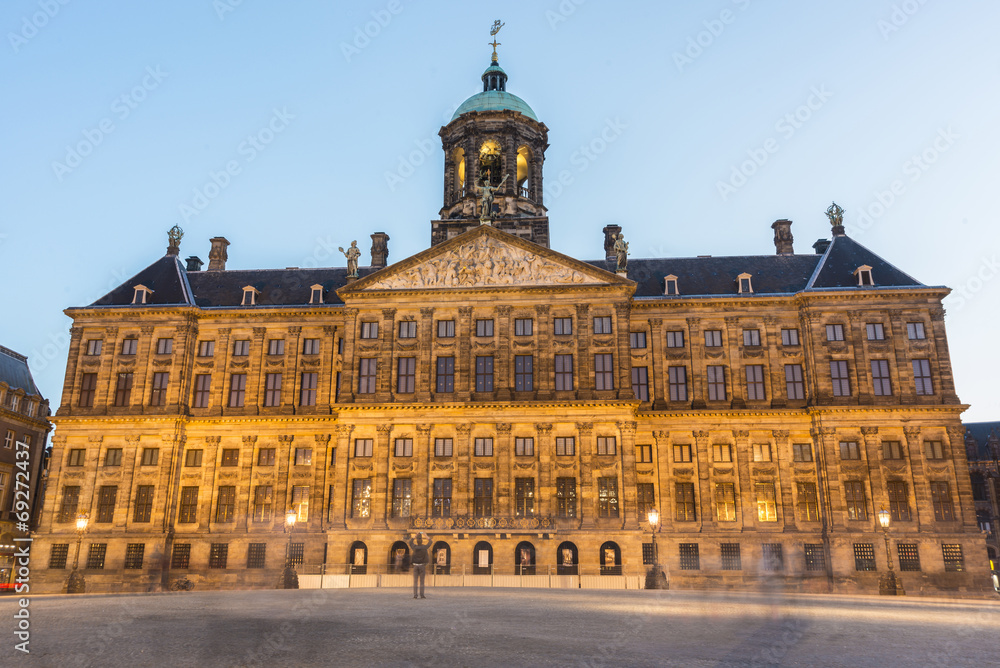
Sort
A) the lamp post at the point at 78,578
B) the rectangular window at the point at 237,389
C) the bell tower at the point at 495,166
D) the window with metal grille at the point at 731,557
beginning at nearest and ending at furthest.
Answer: the lamp post at the point at 78,578 < the window with metal grille at the point at 731,557 < the rectangular window at the point at 237,389 < the bell tower at the point at 495,166

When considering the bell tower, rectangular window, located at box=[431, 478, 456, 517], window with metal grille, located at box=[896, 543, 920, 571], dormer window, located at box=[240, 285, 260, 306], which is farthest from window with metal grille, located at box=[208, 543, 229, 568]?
window with metal grille, located at box=[896, 543, 920, 571]

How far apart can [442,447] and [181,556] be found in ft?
63.7

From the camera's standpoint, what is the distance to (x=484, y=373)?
49.6m

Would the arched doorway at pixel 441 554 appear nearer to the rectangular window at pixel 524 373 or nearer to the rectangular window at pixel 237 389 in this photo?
the rectangular window at pixel 524 373

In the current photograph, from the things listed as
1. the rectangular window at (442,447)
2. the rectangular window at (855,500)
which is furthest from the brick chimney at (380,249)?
the rectangular window at (855,500)

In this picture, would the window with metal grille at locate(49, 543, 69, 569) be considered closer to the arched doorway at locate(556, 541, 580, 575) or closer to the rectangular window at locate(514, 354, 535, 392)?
the rectangular window at locate(514, 354, 535, 392)

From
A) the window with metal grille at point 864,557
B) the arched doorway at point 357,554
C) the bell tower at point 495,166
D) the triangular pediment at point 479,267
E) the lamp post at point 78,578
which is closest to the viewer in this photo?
the lamp post at point 78,578

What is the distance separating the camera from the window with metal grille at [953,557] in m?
45.8

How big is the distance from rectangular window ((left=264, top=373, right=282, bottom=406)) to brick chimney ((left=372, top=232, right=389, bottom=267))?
41.3 feet

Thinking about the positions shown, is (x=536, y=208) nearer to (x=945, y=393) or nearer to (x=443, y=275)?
(x=443, y=275)

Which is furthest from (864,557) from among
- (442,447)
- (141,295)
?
(141,295)

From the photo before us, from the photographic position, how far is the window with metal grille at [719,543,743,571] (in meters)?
47.8

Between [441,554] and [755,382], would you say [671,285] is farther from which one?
[441,554]

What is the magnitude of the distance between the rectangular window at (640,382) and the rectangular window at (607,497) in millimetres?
7906
